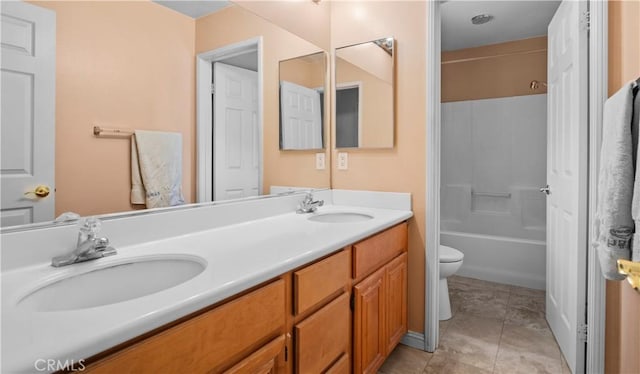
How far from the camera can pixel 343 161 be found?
2.23 metres

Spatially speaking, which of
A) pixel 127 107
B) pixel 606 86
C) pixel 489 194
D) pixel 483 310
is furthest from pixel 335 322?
pixel 489 194

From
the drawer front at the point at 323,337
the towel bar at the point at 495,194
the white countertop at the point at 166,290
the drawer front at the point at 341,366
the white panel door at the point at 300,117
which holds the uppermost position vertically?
the white panel door at the point at 300,117

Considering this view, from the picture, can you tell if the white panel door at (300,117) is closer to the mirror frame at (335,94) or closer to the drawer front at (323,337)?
the mirror frame at (335,94)

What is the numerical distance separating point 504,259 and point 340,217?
75.9 inches

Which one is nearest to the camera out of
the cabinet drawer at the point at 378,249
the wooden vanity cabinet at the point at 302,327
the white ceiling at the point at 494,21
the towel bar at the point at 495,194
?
the wooden vanity cabinet at the point at 302,327

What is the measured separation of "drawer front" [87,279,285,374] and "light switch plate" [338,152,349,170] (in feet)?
4.41

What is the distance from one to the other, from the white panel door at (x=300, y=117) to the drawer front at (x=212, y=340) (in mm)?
1240

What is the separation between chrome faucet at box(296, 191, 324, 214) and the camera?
76.6 inches

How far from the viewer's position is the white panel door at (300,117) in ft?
6.63

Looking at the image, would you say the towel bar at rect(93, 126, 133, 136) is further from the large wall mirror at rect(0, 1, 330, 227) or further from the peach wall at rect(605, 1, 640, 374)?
the peach wall at rect(605, 1, 640, 374)

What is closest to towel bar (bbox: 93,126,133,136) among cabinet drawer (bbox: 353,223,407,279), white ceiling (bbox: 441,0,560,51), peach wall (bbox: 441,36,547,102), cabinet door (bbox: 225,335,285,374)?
cabinet door (bbox: 225,335,285,374)

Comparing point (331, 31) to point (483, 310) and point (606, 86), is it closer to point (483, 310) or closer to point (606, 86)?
point (606, 86)

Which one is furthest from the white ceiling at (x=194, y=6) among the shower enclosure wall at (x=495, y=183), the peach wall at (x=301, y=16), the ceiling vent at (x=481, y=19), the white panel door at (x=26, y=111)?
the shower enclosure wall at (x=495, y=183)

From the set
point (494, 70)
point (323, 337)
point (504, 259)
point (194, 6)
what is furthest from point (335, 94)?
point (494, 70)
